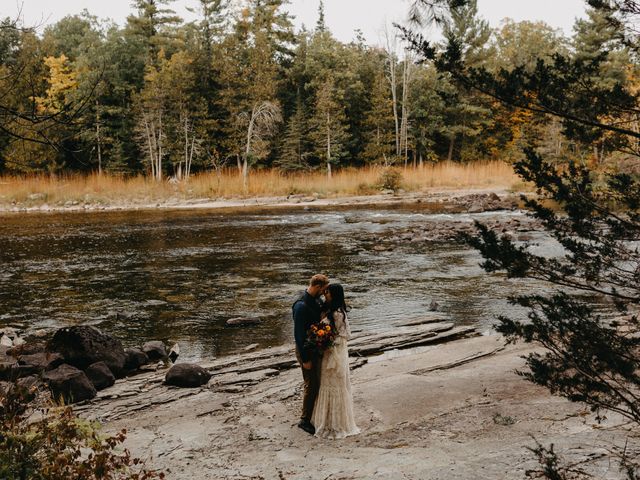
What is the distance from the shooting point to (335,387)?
234 inches

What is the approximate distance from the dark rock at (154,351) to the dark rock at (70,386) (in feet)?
5.89

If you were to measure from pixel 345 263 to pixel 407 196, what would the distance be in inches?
862

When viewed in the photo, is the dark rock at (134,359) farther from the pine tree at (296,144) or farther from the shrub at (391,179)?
the pine tree at (296,144)

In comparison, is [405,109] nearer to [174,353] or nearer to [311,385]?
[174,353]

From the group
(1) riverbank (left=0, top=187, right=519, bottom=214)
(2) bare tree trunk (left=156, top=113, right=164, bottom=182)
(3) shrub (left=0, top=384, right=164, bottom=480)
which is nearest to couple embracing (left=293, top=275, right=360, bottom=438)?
(3) shrub (left=0, top=384, right=164, bottom=480)

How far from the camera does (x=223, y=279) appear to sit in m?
15.3

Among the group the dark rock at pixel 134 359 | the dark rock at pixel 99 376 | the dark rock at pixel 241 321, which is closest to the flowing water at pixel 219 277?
the dark rock at pixel 241 321

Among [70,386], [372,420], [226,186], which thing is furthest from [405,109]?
[372,420]

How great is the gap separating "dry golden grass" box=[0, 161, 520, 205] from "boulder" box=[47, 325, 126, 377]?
101 feet

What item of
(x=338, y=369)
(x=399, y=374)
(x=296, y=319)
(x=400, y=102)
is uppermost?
(x=400, y=102)

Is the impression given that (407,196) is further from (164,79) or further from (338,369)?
(338,369)

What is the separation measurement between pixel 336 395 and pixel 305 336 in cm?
69

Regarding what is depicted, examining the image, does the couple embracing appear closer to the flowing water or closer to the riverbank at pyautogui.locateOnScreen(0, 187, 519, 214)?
the flowing water

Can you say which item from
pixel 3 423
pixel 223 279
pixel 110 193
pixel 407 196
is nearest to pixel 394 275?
pixel 223 279
